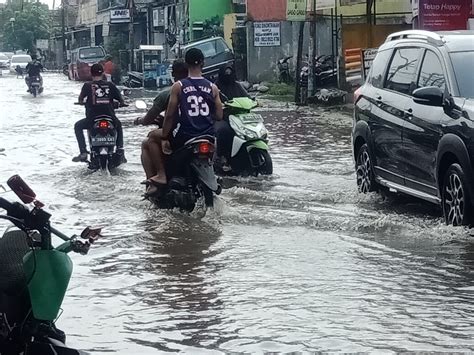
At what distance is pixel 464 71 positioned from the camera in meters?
9.39

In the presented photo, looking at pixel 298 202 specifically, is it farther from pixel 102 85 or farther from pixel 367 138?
pixel 102 85

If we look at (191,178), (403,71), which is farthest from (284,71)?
(191,178)

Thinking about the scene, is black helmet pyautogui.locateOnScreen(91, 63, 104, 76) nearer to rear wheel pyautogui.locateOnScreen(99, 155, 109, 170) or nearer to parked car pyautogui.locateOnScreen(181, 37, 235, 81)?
rear wheel pyautogui.locateOnScreen(99, 155, 109, 170)

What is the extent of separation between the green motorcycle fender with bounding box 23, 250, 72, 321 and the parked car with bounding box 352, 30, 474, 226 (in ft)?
16.6

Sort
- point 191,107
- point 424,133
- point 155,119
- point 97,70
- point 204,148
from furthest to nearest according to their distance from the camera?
point 97,70 < point 155,119 < point 191,107 < point 204,148 < point 424,133

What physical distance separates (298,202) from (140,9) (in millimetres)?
60997

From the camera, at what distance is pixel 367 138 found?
11367mm

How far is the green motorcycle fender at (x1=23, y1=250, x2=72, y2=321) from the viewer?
4301 mm

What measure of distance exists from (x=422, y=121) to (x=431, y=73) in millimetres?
494

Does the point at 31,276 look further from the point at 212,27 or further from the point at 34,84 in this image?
the point at 212,27

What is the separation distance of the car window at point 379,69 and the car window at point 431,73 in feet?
3.73

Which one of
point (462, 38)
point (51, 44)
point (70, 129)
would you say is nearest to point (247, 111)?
point (462, 38)

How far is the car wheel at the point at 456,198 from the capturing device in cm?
876

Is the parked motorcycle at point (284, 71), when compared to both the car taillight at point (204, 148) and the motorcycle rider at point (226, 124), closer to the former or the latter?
the motorcycle rider at point (226, 124)
